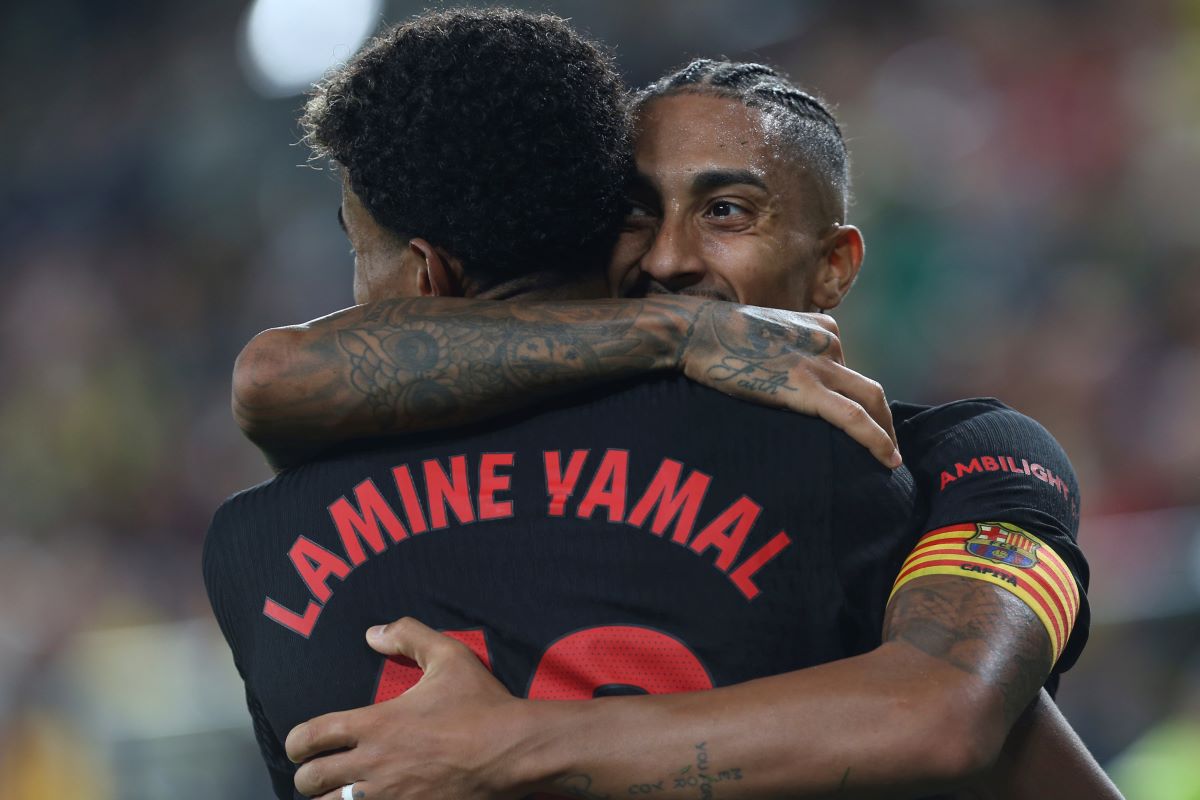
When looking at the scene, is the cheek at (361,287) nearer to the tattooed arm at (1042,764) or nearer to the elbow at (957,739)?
the elbow at (957,739)

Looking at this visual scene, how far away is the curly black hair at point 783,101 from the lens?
244 centimetres

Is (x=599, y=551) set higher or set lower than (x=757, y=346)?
lower

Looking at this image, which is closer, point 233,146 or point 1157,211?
point 1157,211

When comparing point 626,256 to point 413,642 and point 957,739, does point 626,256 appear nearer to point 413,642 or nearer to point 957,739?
point 413,642

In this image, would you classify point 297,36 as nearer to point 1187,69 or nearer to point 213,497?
point 213,497

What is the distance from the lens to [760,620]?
1725 millimetres

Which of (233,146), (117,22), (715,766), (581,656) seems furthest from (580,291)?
(117,22)

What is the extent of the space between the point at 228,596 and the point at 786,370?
887mm

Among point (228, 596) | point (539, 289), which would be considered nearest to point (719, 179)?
point (539, 289)

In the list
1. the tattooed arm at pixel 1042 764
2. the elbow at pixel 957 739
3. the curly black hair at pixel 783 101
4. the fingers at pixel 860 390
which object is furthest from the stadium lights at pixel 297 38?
the elbow at pixel 957 739

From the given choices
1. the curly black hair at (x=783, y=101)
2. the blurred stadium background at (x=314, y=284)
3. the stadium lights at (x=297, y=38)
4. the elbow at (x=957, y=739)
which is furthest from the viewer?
the stadium lights at (x=297, y=38)

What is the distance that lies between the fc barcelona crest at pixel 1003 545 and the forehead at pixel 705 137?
0.84m

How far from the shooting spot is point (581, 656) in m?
1.73

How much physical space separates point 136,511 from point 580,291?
5.96 metres
